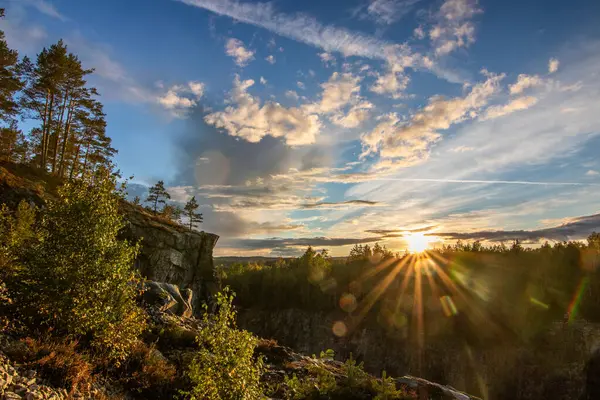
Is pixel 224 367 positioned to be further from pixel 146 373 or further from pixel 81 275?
pixel 81 275

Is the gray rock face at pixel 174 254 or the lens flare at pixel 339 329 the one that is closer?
the gray rock face at pixel 174 254

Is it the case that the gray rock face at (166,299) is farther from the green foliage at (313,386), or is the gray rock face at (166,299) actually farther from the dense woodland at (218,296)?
the green foliage at (313,386)

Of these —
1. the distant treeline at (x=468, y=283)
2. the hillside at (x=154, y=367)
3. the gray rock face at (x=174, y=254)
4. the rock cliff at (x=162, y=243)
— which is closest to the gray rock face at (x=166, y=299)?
the hillside at (x=154, y=367)

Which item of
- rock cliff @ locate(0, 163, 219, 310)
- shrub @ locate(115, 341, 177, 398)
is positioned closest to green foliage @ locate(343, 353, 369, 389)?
shrub @ locate(115, 341, 177, 398)

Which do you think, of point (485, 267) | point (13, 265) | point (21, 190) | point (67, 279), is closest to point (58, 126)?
point (21, 190)

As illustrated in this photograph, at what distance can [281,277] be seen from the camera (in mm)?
63375

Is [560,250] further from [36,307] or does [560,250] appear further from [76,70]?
[76,70]

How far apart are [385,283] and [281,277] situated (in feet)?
67.9

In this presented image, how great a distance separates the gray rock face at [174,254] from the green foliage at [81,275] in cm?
2910

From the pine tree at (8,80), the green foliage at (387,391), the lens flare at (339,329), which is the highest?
the pine tree at (8,80)

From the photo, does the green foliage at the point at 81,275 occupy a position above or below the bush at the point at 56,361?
above

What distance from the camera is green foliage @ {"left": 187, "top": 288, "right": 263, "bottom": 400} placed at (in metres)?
8.01

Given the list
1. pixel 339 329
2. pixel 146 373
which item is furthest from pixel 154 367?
pixel 339 329

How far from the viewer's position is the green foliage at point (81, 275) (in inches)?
392
